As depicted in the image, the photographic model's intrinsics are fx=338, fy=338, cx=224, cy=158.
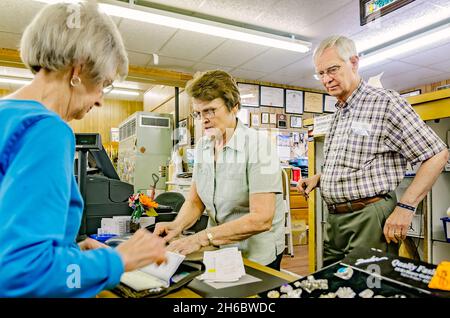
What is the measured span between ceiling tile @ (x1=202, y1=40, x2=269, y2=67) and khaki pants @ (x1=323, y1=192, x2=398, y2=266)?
2.81m

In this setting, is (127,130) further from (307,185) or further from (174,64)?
(307,185)

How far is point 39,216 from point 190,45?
3.54 meters

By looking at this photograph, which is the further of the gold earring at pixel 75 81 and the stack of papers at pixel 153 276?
the stack of papers at pixel 153 276

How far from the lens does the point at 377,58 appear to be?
396cm

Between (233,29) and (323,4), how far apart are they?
827mm

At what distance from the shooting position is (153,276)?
790 mm

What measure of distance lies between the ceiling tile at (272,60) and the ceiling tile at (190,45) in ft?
2.06

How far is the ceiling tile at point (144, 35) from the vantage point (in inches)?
128

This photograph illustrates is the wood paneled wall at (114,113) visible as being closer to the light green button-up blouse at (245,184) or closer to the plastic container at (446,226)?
the light green button-up blouse at (245,184)

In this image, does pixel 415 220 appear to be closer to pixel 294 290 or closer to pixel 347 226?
pixel 347 226

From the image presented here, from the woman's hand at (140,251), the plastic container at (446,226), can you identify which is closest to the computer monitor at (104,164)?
the woman's hand at (140,251)

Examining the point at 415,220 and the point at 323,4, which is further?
the point at 323,4

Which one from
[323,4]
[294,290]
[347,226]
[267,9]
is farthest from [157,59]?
[294,290]
